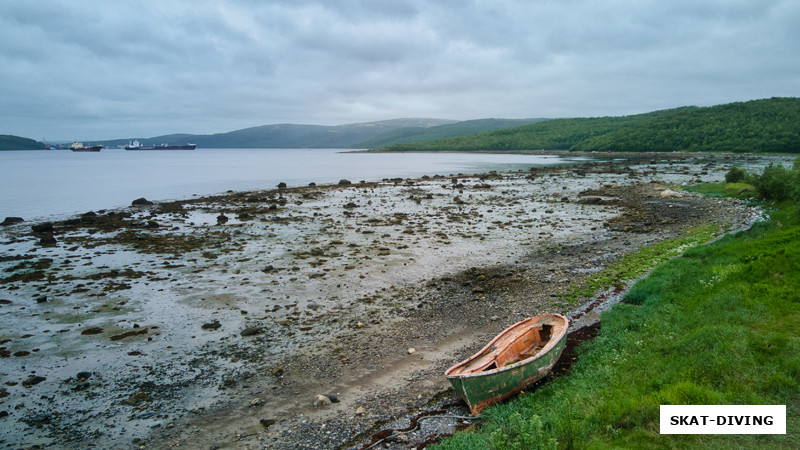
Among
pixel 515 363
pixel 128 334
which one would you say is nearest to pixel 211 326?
pixel 128 334

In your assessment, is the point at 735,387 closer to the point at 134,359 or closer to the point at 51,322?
the point at 134,359

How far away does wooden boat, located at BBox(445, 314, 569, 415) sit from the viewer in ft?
30.0

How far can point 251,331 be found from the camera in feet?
47.5

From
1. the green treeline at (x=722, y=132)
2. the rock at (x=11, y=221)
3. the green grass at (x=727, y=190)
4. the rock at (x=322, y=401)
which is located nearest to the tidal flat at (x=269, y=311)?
the rock at (x=322, y=401)

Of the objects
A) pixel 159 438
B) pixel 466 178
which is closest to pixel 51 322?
pixel 159 438

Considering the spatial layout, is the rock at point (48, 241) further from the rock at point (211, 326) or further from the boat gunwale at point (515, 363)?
the boat gunwale at point (515, 363)

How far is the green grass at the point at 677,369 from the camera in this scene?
7.25 metres

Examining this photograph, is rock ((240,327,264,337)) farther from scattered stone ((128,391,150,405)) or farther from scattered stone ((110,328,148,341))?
scattered stone ((128,391,150,405))

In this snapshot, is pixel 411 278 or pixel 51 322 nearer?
pixel 51 322

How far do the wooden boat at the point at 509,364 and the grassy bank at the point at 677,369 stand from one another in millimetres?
313

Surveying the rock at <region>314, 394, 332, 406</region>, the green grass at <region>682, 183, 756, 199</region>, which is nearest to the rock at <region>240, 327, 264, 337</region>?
the rock at <region>314, 394, 332, 406</region>

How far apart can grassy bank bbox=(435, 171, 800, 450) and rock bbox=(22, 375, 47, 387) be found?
37.2ft

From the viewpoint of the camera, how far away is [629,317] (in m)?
12.9

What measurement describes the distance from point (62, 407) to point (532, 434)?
11.1m
